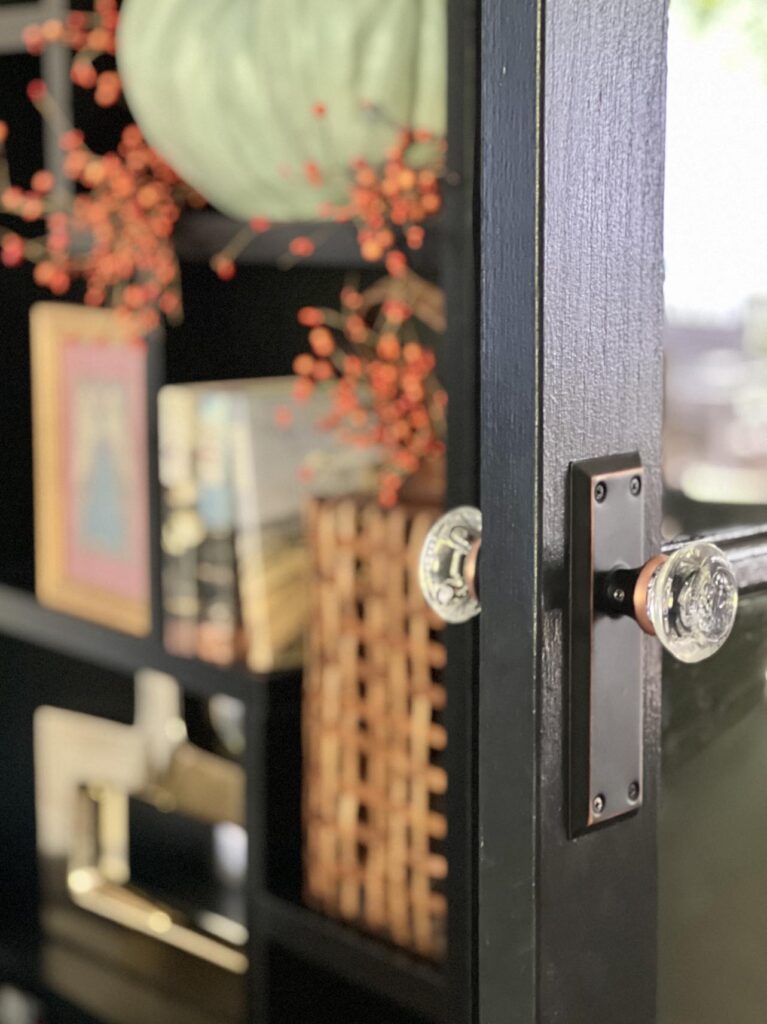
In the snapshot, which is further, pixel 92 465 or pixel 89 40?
pixel 92 465

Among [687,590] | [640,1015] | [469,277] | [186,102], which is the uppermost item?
[186,102]

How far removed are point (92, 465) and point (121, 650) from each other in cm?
19

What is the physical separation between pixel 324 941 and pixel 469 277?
0.57 meters

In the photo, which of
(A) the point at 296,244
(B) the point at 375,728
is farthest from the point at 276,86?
(B) the point at 375,728

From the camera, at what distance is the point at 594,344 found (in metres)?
0.67

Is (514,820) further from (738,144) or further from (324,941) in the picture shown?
(324,941)

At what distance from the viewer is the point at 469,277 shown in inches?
40.3

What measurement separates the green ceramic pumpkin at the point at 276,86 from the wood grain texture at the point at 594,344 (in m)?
0.42

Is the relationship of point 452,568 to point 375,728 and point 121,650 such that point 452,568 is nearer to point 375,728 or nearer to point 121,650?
point 375,728

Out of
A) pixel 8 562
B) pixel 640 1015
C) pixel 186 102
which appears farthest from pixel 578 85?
pixel 8 562

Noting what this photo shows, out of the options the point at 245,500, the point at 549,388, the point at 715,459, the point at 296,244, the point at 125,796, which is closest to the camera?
the point at 549,388

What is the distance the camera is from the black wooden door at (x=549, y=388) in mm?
645

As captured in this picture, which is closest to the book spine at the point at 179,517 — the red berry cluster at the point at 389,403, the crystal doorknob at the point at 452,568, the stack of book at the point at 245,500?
the stack of book at the point at 245,500

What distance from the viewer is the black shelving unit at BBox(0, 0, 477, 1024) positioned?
1025 mm
